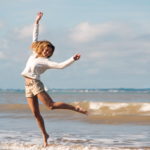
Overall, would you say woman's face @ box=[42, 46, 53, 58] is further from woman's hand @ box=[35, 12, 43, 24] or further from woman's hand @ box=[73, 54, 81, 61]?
woman's hand @ box=[73, 54, 81, 61]

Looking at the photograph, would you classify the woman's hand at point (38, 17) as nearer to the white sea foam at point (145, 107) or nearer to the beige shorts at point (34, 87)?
the beige shorts at point (34, 87)

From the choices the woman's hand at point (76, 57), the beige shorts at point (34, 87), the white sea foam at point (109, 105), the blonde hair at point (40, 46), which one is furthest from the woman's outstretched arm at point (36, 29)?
the white sea foam at point (109, 105)

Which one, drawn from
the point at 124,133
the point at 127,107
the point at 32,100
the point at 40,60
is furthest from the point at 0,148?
the point at 127,107

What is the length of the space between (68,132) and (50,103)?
389 cm

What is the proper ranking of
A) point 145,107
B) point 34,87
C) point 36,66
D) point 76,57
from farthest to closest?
point 145,107 → point 34,87 → point 36,66 → point 76,57

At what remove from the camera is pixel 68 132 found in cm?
1244

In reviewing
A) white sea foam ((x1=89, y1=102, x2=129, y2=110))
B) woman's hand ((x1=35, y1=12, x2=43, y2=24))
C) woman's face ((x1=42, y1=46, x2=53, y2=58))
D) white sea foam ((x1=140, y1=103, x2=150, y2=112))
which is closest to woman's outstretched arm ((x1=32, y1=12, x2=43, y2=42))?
woman's hand ((x1=35, y1=12, x2=43, y2=24))

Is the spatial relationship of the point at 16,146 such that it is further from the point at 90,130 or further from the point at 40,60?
the point at 90,130

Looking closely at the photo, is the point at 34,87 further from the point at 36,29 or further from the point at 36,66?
the point at 36,29

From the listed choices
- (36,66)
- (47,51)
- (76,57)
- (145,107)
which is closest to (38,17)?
(47,51)

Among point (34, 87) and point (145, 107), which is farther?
point (145, 107)

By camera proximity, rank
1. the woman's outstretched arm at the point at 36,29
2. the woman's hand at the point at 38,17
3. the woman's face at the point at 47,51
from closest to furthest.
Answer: the woman's face at the point at 47,51 → the woman's outstretched arm at the point at 36,29 → the woman's hand at the point at 38,17

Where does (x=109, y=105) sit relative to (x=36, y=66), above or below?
above

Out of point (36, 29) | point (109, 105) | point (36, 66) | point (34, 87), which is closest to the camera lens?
point (36, 66)
